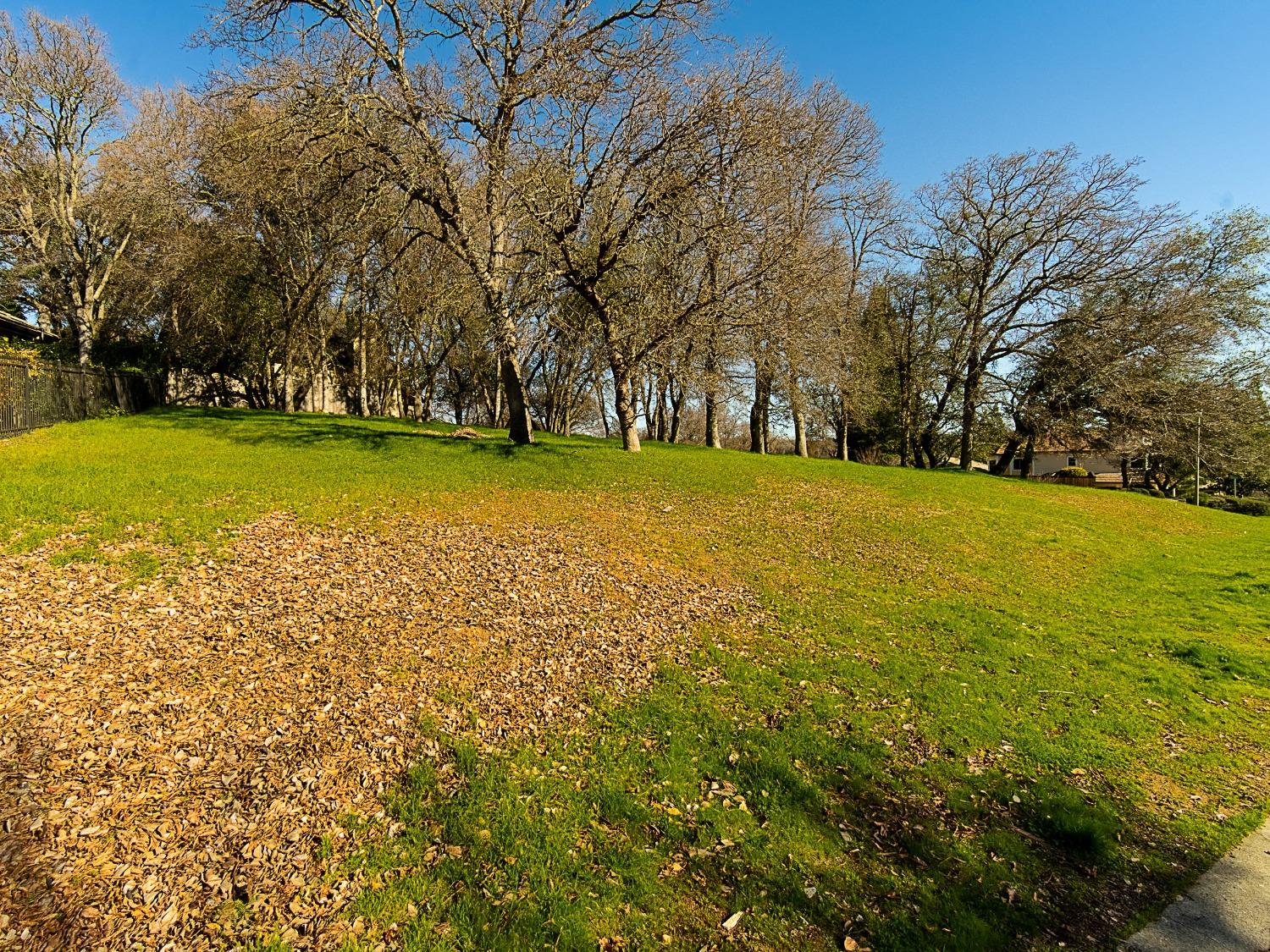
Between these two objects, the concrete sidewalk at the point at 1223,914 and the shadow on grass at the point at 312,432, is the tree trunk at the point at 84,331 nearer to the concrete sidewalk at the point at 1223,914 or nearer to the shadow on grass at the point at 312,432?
the shadow on grass at the point at 312,432

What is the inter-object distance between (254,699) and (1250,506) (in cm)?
4785

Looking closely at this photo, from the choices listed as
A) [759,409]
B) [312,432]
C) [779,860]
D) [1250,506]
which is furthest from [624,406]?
[1250,506]

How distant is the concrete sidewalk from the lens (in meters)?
3.46

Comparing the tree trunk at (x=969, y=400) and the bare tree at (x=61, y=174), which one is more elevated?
the bare tree at (x=61, y=174)

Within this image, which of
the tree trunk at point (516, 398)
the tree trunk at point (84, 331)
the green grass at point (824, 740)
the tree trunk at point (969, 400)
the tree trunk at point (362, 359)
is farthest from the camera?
the tree trunk at point (969, 400)

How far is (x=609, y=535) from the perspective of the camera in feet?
33.4

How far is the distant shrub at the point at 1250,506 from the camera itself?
3206 cm

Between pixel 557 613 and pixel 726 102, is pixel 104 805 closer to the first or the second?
pixel 557 613

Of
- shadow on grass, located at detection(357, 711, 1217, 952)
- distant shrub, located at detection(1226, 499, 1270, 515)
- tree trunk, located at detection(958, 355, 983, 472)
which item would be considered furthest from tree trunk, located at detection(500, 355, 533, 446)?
distant shrub, located at detection(1226, 499, 1270, 515)

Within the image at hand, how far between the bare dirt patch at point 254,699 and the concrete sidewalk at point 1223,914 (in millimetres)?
4277

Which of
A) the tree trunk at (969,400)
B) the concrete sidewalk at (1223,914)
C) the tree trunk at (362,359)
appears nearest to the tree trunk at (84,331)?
the tree trunk at (362,359)

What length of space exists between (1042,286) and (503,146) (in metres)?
26.9

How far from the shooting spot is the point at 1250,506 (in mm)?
32250

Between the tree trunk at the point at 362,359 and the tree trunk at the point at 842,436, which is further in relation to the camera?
the tree trunk at the point at 842,436
